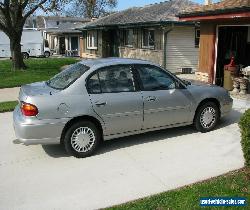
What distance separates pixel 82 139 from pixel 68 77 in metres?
Answer: 1.26

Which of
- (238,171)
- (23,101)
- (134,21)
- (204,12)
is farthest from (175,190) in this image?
(134,21)

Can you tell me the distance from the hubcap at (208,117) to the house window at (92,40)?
24.5 metres

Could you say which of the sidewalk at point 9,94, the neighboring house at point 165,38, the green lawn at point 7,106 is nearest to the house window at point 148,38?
the neighboring house at point 165,38

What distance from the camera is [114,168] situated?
20.4 feet

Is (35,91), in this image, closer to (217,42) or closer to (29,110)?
(29,110)

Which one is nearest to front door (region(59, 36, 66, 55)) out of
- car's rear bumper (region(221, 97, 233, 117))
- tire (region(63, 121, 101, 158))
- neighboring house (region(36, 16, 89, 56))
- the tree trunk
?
neighboring house (region(36, 16, 89, 56))

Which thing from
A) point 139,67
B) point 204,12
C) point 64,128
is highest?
point 204,12

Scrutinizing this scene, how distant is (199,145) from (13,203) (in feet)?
12.2

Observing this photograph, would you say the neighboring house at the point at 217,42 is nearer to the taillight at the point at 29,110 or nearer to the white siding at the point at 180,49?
the white siding at the point at 180,49

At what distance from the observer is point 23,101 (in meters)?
6.48

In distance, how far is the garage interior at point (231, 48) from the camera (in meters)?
13.3

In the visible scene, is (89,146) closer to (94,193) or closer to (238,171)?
(94,193)

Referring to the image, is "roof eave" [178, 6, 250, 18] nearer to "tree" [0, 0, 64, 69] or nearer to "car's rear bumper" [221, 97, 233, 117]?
"car's rear bumper" [221, 97, 233, 117]

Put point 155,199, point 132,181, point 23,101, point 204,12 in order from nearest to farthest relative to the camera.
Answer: point 155,199 → point 132,181 → point 23,101 → point 204,12
